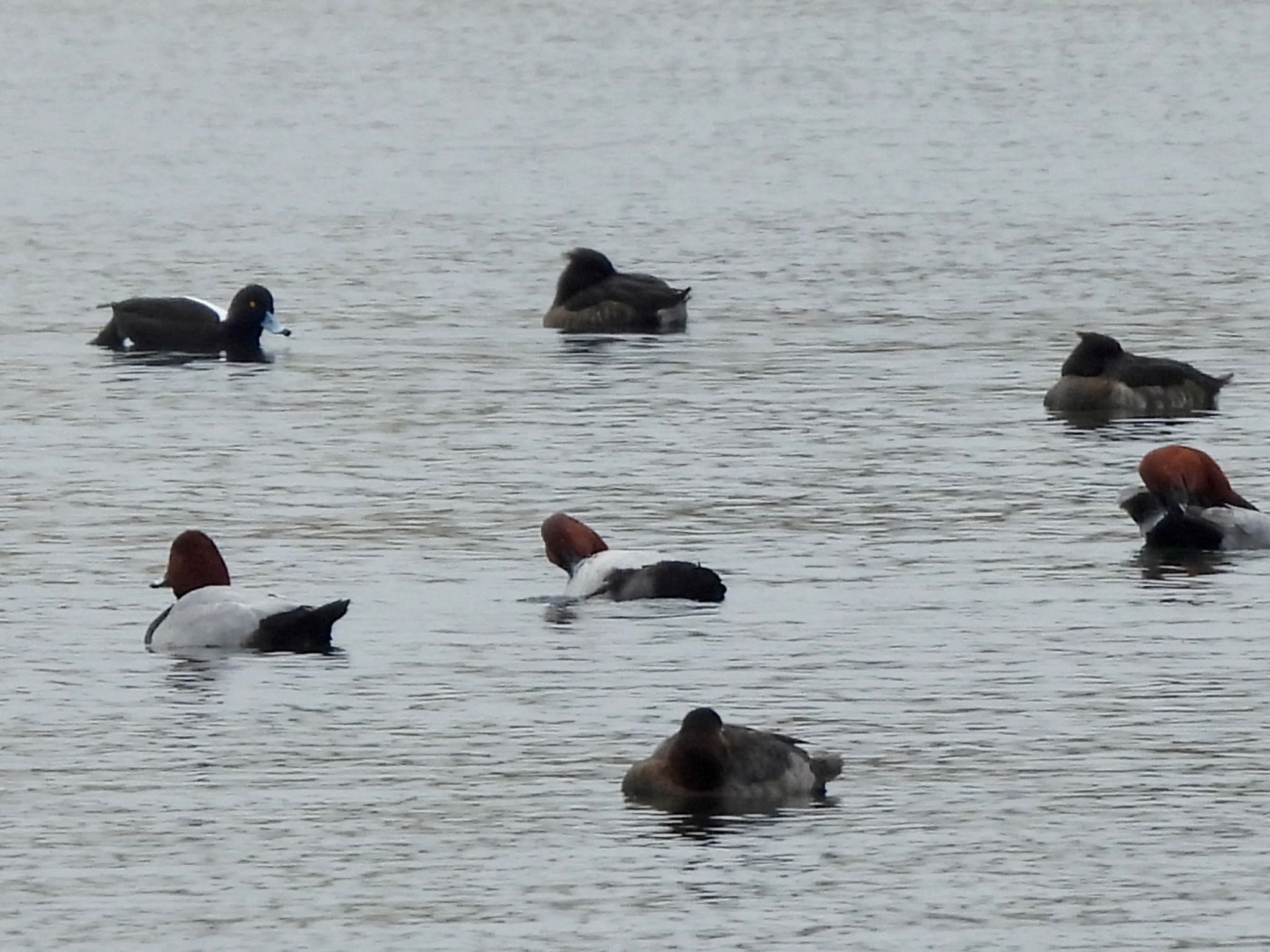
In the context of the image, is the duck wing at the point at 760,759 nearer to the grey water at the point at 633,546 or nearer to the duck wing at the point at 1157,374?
the grey water at the point at 633,546

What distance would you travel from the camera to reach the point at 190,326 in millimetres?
33594

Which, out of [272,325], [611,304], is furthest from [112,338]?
[611,304]

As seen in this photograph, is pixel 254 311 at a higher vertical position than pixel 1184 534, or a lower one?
higher

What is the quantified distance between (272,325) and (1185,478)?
13564 millimetres

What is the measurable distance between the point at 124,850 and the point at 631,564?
5892mm

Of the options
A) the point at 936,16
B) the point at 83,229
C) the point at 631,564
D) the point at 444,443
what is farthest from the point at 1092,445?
the point at 936,16

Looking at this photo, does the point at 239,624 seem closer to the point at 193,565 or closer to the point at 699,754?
the point at 193,565

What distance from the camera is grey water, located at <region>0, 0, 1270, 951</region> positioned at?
14172 mm

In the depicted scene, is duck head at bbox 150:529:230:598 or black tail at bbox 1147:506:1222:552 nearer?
duck head at bbox 150:529:230:598

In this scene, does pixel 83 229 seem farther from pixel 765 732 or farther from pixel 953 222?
pixel 765 732

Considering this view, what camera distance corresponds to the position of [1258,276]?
38.5 meters

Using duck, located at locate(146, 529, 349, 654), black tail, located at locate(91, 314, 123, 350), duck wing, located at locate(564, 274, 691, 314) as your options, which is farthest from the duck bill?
duck, located at locate(146, 529, 349, 654)

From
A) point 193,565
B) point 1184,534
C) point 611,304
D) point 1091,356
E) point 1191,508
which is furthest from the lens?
point 611,304

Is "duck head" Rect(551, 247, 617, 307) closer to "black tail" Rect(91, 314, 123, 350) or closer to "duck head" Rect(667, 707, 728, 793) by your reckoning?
"black tail" Rect(91, 314, 123, 350)
